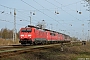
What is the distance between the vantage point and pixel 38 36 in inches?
1713

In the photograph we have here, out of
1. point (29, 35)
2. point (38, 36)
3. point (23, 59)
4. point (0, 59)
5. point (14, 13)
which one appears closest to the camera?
point (0, 59)

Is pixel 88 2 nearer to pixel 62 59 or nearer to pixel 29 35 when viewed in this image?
pixel 62 59

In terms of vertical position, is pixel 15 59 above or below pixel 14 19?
below

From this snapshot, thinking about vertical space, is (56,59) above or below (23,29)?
below

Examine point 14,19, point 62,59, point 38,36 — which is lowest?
point 62,59

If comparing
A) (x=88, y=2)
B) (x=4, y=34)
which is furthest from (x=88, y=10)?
(x=4, y=34)

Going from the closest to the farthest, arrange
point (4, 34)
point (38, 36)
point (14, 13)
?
1. point (38, 36)
2. point (14, 13)
3. point (4, 34)

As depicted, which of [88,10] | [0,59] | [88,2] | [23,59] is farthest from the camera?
[88,10]

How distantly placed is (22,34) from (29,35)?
5.30ft

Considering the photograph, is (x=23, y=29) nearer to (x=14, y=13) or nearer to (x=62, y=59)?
(x=14, y=13)

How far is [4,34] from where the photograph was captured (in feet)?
277

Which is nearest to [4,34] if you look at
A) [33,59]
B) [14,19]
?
[14,19]

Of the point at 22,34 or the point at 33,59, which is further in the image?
the point at 22,34

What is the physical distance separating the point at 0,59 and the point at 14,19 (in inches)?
1491
